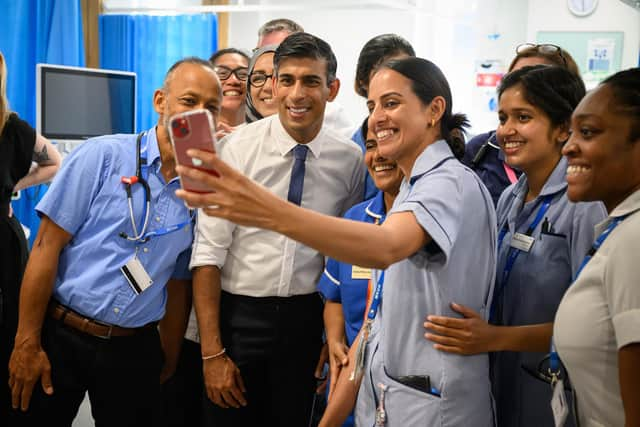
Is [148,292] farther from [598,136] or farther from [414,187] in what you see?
[598,136]

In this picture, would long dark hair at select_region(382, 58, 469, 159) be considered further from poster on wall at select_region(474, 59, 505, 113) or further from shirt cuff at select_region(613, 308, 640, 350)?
poster on wall at select_region(474, 59, 505, 113)

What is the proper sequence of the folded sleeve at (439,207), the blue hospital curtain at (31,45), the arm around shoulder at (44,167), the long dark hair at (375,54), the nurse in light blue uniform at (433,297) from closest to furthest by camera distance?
1. the folded sleeve at (439,207)
2. the nurse in light blue uniform at (433,297)
3. the long dark hair at (375,54)
4. the arm around shoulder at (44,167)
5. the blue hospital curtain at (31,45)

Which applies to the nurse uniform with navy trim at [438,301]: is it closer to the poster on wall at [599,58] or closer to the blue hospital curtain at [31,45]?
the blue hospital curtain at [31,45]

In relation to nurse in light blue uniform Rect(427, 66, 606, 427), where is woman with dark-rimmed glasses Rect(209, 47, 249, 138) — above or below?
above

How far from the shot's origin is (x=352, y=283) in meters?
2.11

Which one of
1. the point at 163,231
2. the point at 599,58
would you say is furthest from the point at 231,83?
the point at 599,58

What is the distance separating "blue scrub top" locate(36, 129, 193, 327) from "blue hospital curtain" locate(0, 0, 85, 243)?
3111 mm

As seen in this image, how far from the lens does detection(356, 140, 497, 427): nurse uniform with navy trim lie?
1483 mm

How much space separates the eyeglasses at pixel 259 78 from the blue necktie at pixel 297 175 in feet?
2.17

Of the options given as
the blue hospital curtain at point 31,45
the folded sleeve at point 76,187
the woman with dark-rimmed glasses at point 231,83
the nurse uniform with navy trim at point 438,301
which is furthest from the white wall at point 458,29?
the nurse uniform with navy trim at point 438,301

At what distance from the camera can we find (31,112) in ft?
17.1

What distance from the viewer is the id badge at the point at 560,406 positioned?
4.72 feet

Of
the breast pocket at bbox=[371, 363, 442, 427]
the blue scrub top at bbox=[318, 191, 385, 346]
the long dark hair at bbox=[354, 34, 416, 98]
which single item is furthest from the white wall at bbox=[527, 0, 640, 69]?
the breast pocket at bbox=[371, 363, 442, 427]

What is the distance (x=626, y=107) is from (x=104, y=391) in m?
1.74
